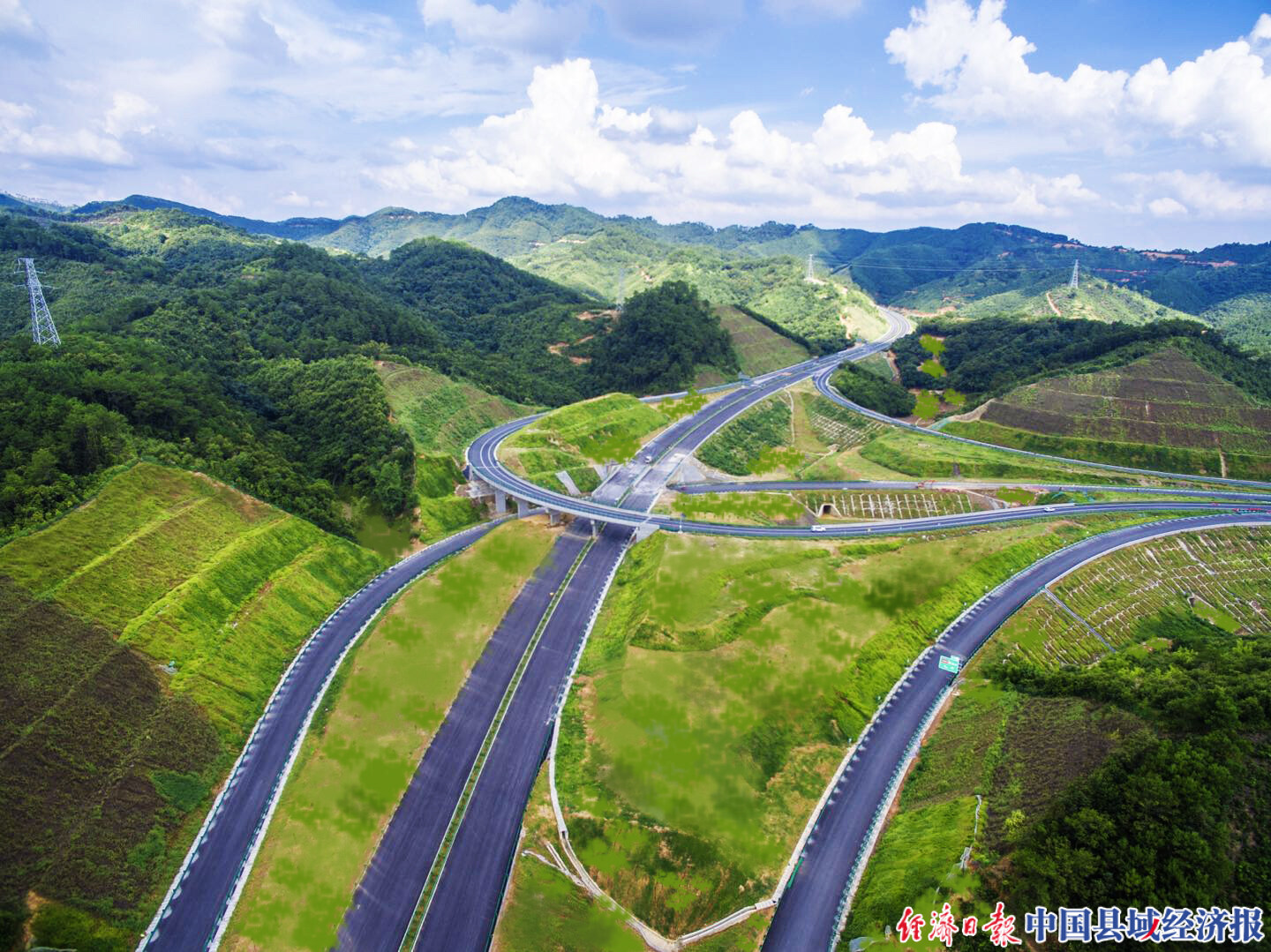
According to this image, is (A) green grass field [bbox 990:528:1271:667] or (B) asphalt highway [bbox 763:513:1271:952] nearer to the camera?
(B) asphalt highway [bbox 763:513:1271:952]

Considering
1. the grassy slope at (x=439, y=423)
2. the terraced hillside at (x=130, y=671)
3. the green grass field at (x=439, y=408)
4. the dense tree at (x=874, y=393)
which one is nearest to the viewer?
the terraced hillside at (x=130, y=671)

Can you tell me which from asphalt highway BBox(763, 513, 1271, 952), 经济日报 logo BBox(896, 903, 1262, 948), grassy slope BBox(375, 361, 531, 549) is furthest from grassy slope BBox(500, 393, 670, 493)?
经济日报 logo BBox(896, 903, 1262, 948)

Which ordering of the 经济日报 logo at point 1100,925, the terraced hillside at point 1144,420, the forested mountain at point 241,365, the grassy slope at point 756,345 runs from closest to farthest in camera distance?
the 经济日报 logo at point 1100,925 < the forested mountain at point 241,365 < the terraced hillside at point 1144,420 < the grassy slope at point 756,345

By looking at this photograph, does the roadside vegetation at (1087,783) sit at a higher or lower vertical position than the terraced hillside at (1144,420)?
lower

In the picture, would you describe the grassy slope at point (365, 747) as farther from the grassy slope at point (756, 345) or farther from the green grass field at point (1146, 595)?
the grassy slope at point (756, 345)

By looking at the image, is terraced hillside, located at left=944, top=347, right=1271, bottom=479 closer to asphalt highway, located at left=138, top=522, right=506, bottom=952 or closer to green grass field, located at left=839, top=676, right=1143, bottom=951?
green grass field, located at left=839, top=676, right=1143, bottom=951

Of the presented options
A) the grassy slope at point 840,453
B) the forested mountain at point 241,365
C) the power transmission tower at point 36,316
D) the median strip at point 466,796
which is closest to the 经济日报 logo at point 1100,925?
Answer: the median strip at point 466,796

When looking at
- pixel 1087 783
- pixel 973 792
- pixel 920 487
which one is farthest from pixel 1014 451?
pixel 1087 783
